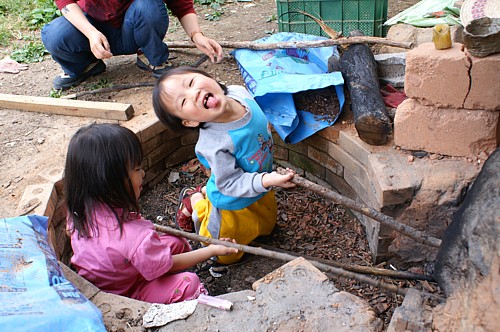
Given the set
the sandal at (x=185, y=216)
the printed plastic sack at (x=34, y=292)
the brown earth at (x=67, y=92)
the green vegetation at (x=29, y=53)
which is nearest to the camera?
the printed plastic sack at (x=34, y=292)

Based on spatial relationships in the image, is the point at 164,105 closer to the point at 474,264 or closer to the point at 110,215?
the point at 110,215

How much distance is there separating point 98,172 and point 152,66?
2.17m

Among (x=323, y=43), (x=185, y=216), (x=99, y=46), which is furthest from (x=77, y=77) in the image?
(x=323, y=43)

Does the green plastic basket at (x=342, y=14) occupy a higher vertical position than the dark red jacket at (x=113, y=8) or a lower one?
lower

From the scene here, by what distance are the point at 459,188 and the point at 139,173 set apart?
62.2 inches

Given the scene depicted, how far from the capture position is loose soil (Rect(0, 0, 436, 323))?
2980mm

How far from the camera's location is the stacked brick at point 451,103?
247cm

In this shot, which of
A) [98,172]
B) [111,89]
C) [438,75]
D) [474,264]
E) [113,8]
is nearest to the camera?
[474,264]

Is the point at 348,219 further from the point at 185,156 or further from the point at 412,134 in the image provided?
the point at 185,156

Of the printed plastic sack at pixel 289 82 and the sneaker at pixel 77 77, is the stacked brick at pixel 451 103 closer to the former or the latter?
the printed plastic sack at pixel 289 82

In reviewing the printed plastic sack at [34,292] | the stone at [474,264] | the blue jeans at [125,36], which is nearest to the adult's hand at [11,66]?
the blue jeans at [125,36]

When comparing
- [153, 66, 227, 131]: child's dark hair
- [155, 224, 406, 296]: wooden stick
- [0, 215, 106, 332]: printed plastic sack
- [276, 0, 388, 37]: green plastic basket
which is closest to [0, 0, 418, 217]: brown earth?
[276, 0, 388, 37]: green plastic basket

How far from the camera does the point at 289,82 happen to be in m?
3.34

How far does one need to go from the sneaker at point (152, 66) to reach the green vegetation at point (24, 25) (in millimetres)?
1255
